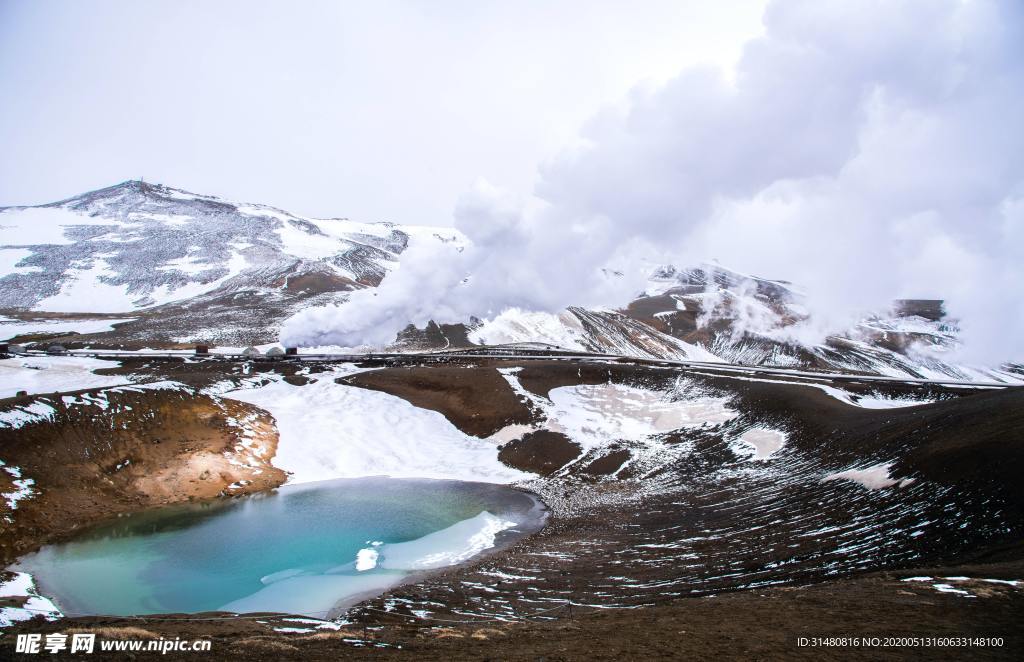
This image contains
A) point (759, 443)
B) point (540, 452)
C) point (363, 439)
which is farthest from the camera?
point (363, 439)

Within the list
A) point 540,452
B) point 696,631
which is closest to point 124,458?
point 540,452

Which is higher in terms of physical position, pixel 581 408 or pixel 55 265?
pixel 55 265

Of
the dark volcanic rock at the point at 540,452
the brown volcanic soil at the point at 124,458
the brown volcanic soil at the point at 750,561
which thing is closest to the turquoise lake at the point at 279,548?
the brown volcanic soil at the point at 124,458

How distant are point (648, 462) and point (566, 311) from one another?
306 ft

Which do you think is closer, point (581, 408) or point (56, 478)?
point (56, 478)

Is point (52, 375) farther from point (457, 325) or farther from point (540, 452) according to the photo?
point (457, 325)

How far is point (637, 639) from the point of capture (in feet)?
50.9

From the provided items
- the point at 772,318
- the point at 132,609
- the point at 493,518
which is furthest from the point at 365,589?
the point at 772,318

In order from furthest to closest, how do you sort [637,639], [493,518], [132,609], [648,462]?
1. [648,462]
2. [493,518]
3. [132,609]
4. [637,639]

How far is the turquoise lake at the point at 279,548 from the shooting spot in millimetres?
24859

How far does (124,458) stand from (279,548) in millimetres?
17563

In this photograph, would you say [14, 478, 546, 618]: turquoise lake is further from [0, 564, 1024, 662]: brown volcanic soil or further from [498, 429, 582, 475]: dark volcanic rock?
[0, 564, 1024, 662]: brown volcanic soil

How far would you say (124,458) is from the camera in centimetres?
4041

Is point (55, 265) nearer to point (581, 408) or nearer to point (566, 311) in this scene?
point (566, 311)
